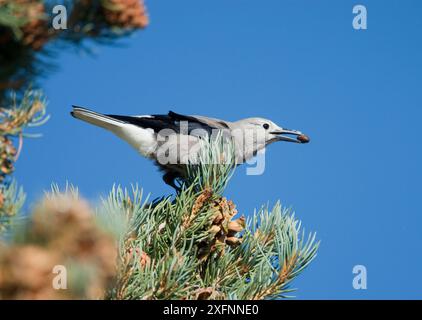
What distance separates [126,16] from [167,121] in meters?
3.80

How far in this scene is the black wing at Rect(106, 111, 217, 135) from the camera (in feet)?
15.5

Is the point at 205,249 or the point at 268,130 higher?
the point at 268,130

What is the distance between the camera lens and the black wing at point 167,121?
4.71 m

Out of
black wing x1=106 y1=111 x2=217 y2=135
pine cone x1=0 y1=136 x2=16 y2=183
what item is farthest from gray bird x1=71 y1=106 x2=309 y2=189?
pine cone x1=0 y1=136 x2=16 y2=183

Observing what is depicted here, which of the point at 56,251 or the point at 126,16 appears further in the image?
the point at 126,16

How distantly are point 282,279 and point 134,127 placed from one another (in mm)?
3132

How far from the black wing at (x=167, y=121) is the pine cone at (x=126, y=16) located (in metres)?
3.34

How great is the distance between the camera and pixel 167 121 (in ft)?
16.3

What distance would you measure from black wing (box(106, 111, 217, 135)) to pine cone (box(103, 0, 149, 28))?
3.34m

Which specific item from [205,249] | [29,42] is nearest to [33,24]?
[29,42]

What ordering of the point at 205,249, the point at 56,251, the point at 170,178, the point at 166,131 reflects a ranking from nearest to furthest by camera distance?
the point at 56,251 < the point at 205,249 < the point at 170,178 < the point at 166,131

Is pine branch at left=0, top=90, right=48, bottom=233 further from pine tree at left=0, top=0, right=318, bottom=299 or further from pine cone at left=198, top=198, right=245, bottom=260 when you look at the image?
pine cone at left=198, top=198, right=245, bottom=260

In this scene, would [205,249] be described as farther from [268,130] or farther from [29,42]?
[268,130]

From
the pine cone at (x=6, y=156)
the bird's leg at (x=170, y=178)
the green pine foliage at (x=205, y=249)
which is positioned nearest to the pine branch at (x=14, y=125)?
the pine cone at (x=6, y=156)
